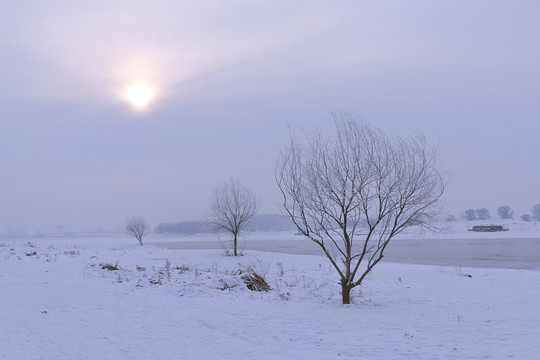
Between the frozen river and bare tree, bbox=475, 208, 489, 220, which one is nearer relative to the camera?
the frozen river

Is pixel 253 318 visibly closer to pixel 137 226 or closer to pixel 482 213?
pixel 137 226

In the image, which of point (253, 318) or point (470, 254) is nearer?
point (253, 318)

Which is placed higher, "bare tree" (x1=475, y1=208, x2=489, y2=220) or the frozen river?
"bare tree" (x1=475, y1=208, x2=489, y2=220)

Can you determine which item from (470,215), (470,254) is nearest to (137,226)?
(470,254)

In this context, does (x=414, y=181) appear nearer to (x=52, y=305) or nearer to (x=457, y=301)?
(x=457, y=301)

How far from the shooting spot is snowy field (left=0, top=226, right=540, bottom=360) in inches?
294

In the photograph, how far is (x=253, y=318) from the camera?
1020 centimetres

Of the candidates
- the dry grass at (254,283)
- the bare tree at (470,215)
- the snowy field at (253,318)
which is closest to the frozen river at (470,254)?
the snowy field at (253,318)

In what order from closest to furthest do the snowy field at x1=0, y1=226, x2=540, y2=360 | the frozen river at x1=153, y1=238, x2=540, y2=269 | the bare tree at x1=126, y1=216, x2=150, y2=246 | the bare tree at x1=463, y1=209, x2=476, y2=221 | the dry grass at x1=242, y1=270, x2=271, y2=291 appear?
the snowy field at x1=0, y1=226, x2=540, y2=360 < the dry grass at x1=242, y1=270, x2=271, y2=291 < the frozen river at x1=153, y1=238, x2=540, y2=269 < the bare tree at x1=126, y1=216, x2=150, y2=246 < the bare tree at x1=463, y1=209, x2=476, y2=221

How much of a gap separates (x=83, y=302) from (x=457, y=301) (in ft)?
35.7

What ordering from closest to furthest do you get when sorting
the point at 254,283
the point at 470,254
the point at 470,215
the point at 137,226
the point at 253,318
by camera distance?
the point at 253,318
the point at 254,283
the point at 470,254
the point at 137,226
the point at 470,215

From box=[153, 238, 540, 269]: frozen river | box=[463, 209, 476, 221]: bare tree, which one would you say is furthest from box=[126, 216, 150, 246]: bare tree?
box=[463, 209, 476, 221]: bare tree

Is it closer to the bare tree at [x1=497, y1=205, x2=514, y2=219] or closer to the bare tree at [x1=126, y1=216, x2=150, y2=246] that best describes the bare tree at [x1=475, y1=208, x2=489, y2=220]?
the bare tree at [x1=497, y1=205, x2=514, y2=219]

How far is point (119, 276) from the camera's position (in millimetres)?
16141
